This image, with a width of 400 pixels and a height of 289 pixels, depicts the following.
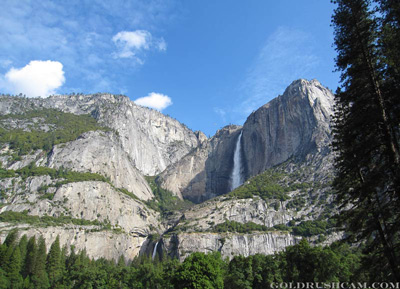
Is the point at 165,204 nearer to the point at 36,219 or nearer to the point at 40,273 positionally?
the point at 36,219

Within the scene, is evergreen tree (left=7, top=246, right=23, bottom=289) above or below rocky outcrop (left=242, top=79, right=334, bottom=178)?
below

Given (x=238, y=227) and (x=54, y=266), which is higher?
(x=238, y=227)

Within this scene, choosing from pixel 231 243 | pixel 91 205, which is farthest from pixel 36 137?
pixel 231 243

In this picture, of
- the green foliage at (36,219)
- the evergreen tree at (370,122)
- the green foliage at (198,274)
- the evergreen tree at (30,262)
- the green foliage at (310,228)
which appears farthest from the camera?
the green foliage at (36,219)

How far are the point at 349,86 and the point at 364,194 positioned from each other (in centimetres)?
771

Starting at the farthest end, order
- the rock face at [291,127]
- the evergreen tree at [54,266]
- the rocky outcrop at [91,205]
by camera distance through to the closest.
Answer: the rock face at [291,127] → the rocky outcrop at [91,205] → the evergreen tree at [54,266]

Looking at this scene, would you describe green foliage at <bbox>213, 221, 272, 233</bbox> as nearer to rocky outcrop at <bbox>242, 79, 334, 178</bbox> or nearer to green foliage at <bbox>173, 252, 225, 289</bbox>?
rocky outcrop at <bbox>242, 79, 334, 178</bbox>

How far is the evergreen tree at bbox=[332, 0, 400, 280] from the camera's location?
17.6m

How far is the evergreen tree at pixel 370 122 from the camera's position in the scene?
1762cm

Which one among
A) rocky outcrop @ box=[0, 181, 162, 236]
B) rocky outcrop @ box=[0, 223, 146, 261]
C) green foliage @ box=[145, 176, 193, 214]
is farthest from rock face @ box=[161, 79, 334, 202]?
rocky outcrop @ box=[0, 223, 146, 261]

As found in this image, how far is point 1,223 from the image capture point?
10744cm

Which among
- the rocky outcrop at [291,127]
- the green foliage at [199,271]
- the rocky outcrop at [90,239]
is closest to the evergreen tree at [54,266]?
the green foliage at [199,271]

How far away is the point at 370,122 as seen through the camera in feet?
61.3

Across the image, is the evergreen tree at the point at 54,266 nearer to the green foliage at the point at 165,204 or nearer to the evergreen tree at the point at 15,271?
the evergreen tree at the point at 15,271
